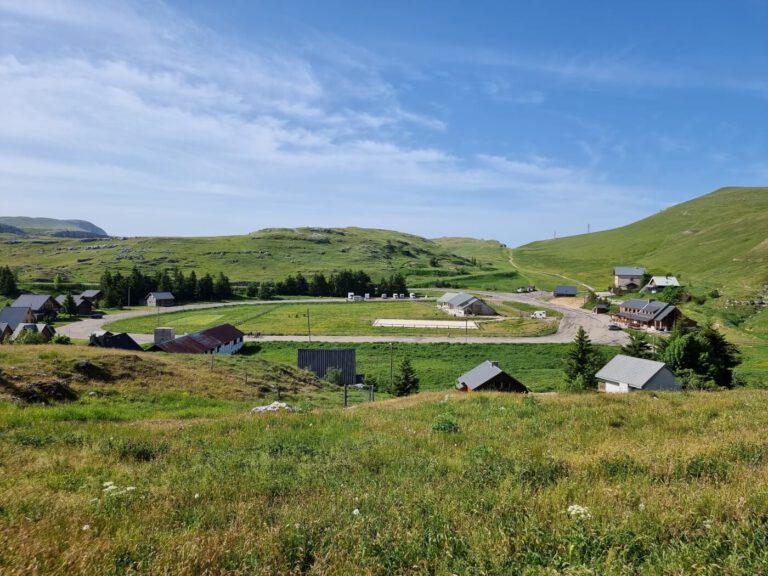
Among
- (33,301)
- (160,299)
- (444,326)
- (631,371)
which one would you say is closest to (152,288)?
(160,299)

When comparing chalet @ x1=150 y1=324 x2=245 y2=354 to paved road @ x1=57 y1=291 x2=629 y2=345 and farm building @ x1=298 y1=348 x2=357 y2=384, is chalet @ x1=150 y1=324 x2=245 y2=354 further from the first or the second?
farm building @ x1=298 y1=348 x2=357 y2=384

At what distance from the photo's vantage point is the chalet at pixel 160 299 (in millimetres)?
121375

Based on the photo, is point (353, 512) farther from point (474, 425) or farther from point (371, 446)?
point (474, 425)

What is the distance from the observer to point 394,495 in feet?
20.9

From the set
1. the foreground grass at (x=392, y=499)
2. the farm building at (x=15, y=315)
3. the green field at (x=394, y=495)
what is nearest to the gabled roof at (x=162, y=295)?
the farm building at (x=15, y=315)

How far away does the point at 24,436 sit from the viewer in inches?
393

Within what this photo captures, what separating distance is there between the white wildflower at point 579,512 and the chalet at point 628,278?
148643 mm

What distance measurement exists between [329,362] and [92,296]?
302 ft

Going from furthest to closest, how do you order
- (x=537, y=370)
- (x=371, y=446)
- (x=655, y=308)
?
(x=655, y=308) → (x=537, y=370) → (x=371, y=446)

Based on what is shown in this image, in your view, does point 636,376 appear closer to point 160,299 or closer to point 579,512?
point 579,512

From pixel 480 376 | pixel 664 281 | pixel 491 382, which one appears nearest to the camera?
pixel 491 382

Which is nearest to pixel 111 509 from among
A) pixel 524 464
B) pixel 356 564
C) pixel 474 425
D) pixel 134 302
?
pixel 356 564

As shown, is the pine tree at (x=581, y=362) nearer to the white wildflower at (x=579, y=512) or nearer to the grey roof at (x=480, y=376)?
the grey roof at (x=480, y=376)

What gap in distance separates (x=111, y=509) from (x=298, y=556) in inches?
113
